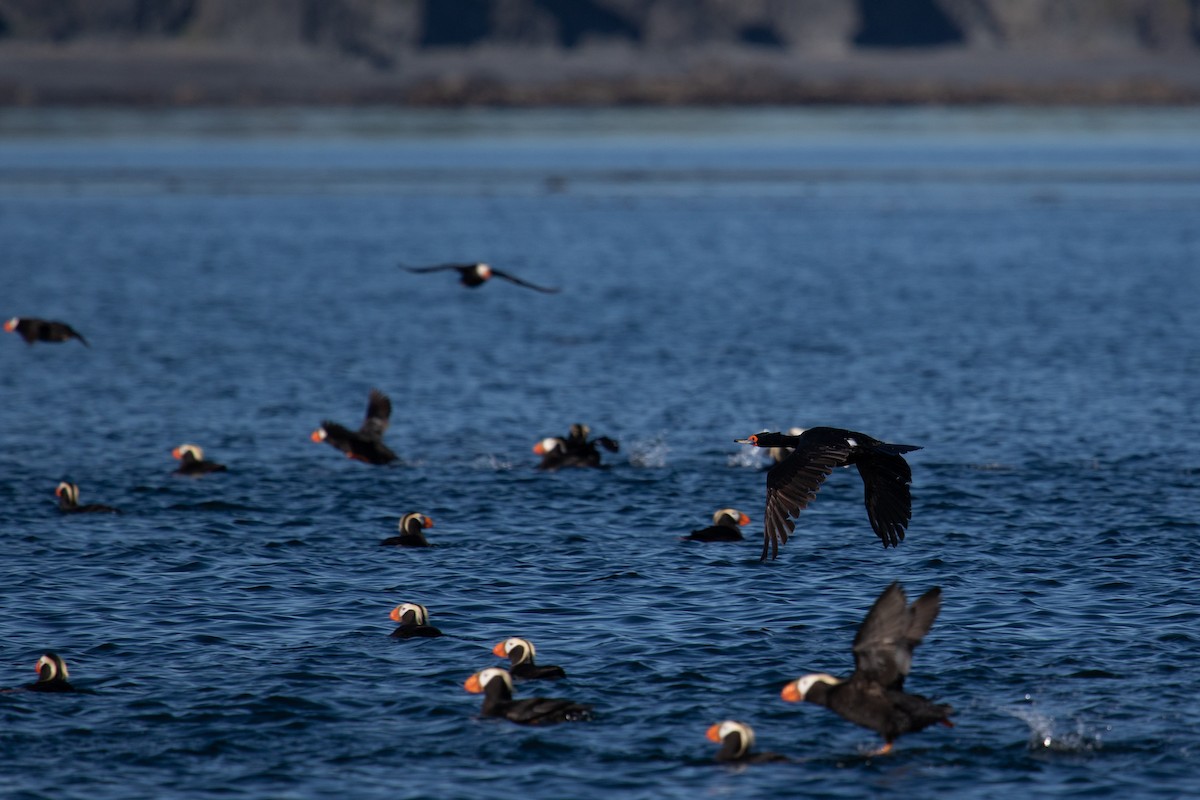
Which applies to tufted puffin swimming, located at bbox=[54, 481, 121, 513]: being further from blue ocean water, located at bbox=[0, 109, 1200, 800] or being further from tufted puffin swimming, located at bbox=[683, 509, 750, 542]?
tufted puffin swimming, located at bbox=[683, 509, 750, 542]

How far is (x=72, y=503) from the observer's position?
2253 centimetres

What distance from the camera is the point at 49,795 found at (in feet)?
43.4

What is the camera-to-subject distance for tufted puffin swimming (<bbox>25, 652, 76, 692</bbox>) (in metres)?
15.2

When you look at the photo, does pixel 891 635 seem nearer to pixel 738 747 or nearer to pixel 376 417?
pixel 738 747

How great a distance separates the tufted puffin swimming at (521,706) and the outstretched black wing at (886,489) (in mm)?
4461

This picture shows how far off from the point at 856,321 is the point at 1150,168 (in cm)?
6302

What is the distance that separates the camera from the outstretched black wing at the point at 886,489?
17641 millimetres

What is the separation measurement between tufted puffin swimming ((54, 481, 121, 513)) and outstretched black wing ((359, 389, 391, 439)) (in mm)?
4372

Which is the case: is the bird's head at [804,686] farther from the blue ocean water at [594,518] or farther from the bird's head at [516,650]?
the bird's head at [516,650]

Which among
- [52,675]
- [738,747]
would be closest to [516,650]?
[738,747]

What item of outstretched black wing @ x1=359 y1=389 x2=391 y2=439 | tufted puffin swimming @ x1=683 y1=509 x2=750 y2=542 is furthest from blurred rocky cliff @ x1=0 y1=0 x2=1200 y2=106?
tufted puffin swimming @ x1=683 y1=509 x2=750 y2=542

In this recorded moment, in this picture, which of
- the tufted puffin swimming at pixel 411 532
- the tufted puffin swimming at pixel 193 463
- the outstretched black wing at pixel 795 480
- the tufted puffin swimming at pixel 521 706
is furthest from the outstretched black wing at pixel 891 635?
the tufted puffin swimming at pixel 193 463

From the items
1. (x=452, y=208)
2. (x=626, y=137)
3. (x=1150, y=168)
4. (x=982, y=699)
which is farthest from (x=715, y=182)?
(x=982, y=699)

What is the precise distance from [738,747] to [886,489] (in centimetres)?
501
